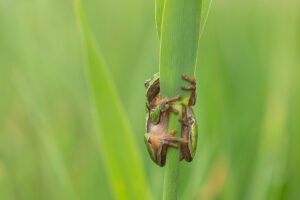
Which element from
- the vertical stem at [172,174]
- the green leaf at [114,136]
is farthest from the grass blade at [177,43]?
the green leaf at [114,136]

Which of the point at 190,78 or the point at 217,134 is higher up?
the point at 190,78

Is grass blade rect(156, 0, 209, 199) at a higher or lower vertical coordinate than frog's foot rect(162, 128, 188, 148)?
higher

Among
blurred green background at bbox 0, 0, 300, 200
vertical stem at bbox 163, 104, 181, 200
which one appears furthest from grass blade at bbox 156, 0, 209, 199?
blurred green background at bbox 0, 0, 300, 200

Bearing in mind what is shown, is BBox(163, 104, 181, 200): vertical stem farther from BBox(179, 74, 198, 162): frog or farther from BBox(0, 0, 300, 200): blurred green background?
BBox(0, 0, 300, 200): blurred green background

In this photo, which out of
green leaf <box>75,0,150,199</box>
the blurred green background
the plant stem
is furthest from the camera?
the blurred green background

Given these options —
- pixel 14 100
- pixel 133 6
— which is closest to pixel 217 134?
pixel 14 100

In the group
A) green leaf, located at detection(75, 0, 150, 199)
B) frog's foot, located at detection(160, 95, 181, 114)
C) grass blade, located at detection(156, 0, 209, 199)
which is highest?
grass blade, located at detection(156, 0, 209, 199)

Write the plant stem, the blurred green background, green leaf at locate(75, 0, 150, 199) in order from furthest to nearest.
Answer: the blurred green background, green leaf at locate(75, 0, 150, 199), the plant stem

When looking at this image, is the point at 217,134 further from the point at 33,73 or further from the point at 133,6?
the point at 133,6
